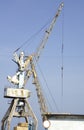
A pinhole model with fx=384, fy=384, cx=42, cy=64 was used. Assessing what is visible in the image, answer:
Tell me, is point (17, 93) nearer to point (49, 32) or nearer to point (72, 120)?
point (49, 32)

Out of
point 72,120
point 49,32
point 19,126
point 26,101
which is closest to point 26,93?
point 26,101

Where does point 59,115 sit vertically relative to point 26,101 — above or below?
above

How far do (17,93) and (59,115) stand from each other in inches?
3607

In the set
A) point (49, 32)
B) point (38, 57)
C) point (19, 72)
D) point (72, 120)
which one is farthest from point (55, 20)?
point (72, 120)

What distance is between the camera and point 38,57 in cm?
12525

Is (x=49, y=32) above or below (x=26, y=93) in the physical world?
above

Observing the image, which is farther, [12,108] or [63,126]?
[12,108]

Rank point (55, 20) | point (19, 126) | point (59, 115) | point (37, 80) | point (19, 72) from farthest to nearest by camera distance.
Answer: point (55, 20) < point (37, 80) < point (19, 72) < point (19, 126) < point (59, 115)

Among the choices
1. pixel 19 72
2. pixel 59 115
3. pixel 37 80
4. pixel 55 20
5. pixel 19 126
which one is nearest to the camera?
pixel 59 115

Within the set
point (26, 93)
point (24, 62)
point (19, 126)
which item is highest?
point (24, 62)

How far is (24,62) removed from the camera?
391ft

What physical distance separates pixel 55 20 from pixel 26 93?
Result: 1295 inches

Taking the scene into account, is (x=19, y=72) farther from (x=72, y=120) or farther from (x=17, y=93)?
(x=72, y=120)

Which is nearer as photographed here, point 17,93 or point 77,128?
point 77,128
